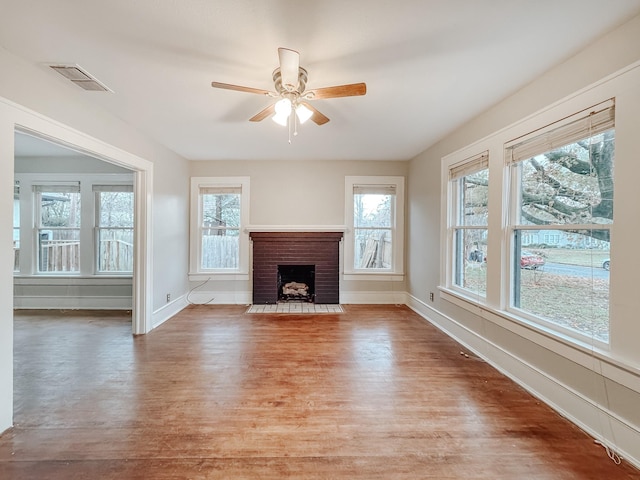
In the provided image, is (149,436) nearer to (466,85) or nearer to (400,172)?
(466,85)

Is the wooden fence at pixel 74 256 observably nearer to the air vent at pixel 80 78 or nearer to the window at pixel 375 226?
the air vent at pixel 80 78

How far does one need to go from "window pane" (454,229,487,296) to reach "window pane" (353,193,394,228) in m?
1.59

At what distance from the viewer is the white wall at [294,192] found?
4852mm

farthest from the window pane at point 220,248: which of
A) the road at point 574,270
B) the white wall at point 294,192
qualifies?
the road at point 574,270

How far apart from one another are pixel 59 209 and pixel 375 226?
5316mm

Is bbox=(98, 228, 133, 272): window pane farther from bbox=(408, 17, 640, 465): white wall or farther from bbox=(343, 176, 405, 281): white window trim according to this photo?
bbox=(408, 17, 640, 465): white wall

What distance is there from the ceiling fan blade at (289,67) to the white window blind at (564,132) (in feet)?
6.33

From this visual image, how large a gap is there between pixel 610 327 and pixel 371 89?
2.34 meters

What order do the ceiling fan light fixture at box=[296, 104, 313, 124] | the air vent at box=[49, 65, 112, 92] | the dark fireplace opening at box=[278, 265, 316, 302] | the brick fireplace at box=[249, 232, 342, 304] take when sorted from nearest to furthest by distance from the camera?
the air vent at box=[49, 65, 112, 92]
the ceiling fan light fixture at box=[296, 104, 313, 124]
the brick fireplace at box=[249, 232, 342, 304]
the dark fireplace opening at box=[278, 265, 316, 302]

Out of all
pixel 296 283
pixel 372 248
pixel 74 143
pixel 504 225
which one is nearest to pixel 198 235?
pixel 296 283

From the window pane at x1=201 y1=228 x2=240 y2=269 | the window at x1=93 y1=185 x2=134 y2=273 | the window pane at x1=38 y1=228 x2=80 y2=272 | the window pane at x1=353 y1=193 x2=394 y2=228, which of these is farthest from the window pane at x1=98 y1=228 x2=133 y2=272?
the window pane at x1=353 y1=193 x2=394 y2=228

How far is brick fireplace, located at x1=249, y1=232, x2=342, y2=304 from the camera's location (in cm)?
481

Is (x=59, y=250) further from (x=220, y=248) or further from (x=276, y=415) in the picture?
(x=276, y=415)

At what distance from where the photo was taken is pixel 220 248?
4930 mm
